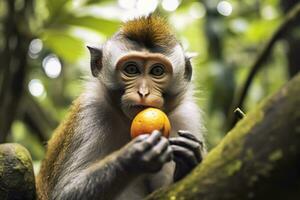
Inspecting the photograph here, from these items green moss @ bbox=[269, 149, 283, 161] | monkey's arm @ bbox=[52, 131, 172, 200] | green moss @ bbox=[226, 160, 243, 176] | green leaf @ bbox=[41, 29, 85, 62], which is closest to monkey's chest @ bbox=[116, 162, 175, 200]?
monkey's arm @ bbox=[52, 131, 172, 200]

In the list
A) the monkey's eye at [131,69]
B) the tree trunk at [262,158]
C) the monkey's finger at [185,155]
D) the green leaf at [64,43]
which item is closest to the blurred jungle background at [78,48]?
the green leaf at [64,43]

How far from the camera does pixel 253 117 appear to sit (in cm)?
258

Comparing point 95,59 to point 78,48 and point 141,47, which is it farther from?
point 78,48

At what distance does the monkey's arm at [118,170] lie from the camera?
136 inches

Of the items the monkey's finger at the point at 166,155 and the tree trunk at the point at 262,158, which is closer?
the tree trunk at the point at 262,158

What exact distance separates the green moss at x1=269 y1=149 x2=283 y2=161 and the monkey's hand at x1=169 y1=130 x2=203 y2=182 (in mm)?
917

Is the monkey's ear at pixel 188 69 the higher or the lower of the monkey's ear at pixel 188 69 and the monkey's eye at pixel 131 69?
the lower

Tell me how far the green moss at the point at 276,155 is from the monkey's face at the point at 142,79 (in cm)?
200

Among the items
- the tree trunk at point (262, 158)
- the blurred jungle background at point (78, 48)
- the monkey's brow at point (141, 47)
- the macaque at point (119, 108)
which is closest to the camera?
the tree trunk at point (262, 158)

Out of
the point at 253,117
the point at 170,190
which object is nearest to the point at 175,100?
the point at 170,190

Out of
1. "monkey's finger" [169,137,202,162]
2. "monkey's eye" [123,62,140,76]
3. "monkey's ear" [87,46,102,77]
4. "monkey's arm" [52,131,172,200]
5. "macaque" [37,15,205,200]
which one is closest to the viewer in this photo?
"monkey's arm" [52,131,172,200]

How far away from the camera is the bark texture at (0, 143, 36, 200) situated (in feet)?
14.1

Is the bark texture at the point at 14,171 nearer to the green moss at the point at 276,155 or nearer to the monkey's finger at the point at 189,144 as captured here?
the monkey's finger at the point at 189,144

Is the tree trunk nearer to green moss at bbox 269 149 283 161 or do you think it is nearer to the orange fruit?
green moss at bbox 269 149 283 161
